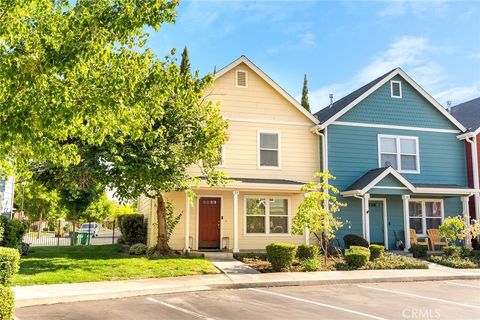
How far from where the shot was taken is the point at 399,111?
21016 mm

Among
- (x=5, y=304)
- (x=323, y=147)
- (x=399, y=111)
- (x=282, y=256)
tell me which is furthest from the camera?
(x=399, y=111)

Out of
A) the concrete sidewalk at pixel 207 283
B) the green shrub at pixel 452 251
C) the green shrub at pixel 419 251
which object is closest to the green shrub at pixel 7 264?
the concrete sidewalk at pixel 207 283

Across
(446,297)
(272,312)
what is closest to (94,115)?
(272,312)

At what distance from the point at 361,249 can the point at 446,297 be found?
495cm

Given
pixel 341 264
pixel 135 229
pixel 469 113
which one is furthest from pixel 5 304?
pixel 469 113

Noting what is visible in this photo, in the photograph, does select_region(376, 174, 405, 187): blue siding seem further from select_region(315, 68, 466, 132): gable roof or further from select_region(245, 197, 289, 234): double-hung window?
select_region(245, 197, 289, 234): double-hung window

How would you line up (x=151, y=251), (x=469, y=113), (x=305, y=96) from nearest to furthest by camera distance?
(x=151, y=251) < (x=469, y=113) < (x=305, y=96)

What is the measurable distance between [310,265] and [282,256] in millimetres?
1097

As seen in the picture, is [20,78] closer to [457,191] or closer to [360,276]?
[360,276]

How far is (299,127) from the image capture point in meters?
20.2

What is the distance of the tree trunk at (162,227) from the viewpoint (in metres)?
16.6

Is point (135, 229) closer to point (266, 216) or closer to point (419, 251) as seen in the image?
point (266, 216)

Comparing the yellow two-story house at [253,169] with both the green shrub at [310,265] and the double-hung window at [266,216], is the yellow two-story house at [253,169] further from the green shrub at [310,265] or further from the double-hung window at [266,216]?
the green shrub at [310,265]

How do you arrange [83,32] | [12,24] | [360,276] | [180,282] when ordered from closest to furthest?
[12,24] < [83,32] < [180,282] < [360,276]
